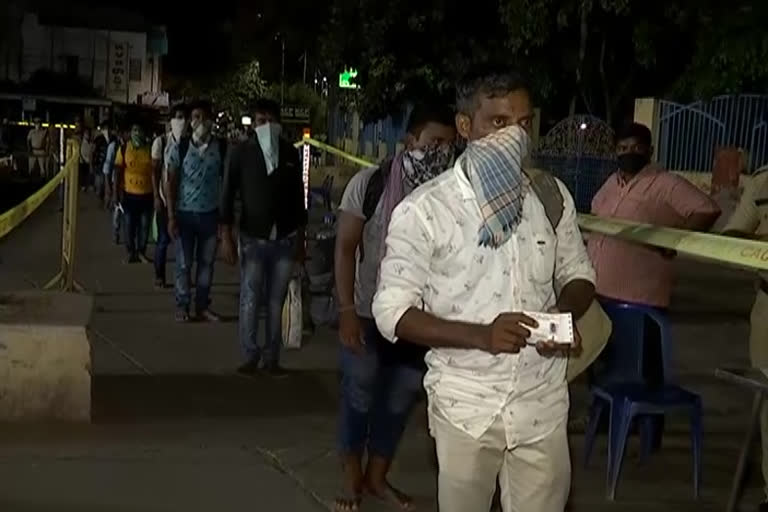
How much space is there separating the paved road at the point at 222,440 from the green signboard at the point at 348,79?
18.9 m

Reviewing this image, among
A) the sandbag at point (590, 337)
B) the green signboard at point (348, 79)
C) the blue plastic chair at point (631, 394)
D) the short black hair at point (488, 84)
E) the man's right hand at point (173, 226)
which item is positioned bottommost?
the blue plastic chair at point (631, 394)

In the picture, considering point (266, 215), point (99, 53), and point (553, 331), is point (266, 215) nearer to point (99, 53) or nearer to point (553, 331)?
point (553, 331)

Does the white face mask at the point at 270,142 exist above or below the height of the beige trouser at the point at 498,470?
above

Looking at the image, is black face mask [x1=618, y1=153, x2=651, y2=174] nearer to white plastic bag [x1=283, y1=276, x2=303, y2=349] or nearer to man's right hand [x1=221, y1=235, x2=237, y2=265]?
man's right hand [x1=221, y1=235, x2=237, y2=265]

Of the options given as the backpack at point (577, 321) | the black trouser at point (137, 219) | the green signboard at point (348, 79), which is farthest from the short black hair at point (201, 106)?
the green signboard at point (348, 79)

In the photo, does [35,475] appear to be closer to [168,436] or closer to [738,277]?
[168,436]

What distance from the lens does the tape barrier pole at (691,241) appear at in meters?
5.12

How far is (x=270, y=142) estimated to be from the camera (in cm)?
865

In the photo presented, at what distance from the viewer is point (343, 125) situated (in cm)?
4291

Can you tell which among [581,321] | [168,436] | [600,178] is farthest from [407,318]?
[600,178]

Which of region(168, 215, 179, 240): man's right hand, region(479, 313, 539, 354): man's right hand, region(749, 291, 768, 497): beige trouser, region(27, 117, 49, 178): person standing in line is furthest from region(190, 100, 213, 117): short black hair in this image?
region(27, 117, 49, 178): person standing in line

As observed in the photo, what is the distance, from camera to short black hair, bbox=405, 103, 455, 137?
5348mm

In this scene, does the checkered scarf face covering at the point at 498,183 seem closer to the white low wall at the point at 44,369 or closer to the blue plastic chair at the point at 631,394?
the blue plastic chair at the point at 631,394

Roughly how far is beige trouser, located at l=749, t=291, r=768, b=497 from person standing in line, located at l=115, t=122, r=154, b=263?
365 inches
